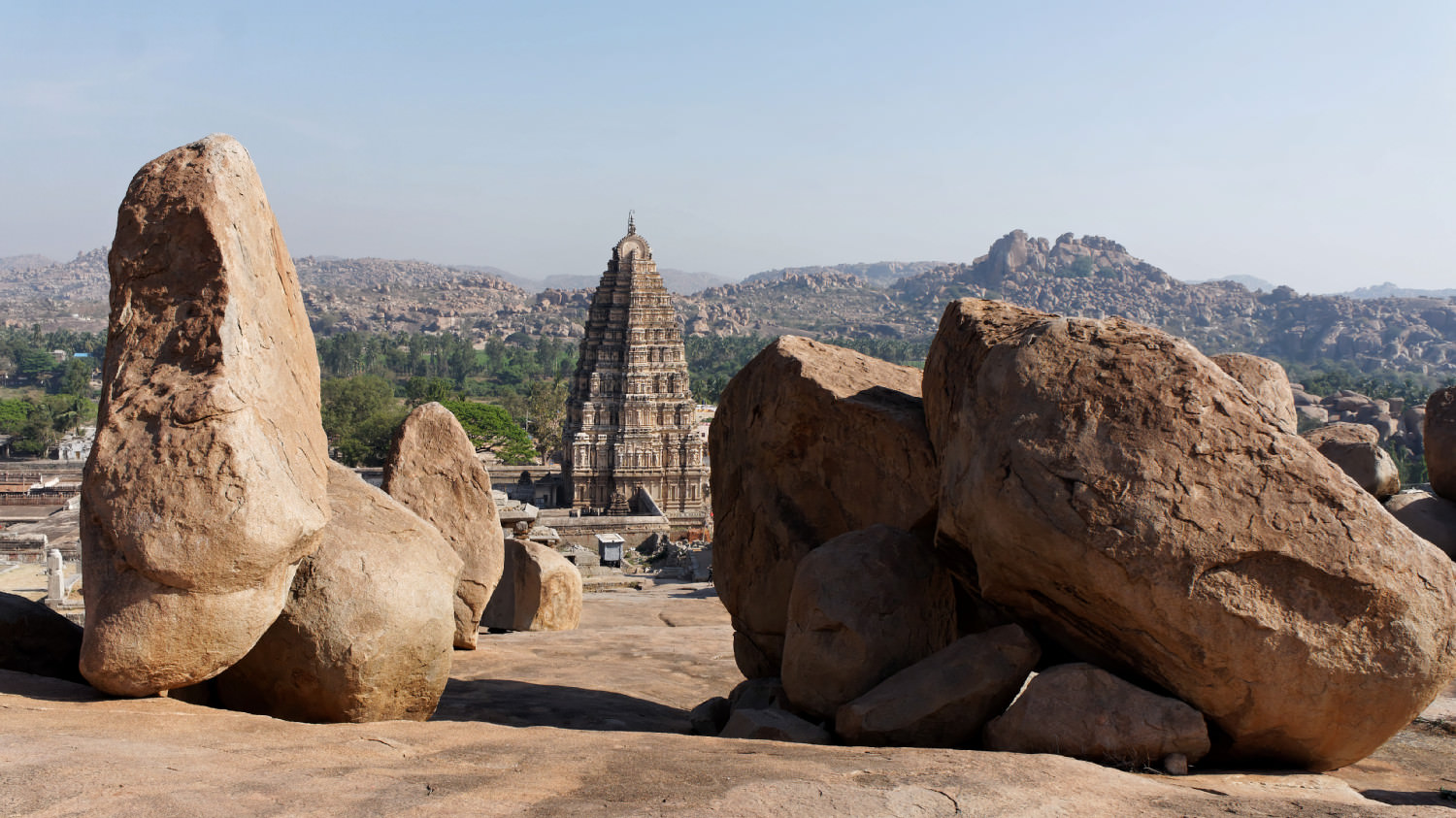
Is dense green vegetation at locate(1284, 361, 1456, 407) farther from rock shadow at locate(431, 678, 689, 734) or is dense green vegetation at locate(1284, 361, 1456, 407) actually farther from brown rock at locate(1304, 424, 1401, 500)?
rock shadow at locate(431, 678, 689, 734)

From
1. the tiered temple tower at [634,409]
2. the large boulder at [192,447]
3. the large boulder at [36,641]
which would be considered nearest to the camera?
the large boulder at [192,447]

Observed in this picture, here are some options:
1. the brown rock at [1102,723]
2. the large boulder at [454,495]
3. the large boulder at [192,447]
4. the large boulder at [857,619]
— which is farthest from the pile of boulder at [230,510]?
the brown rock at [1102,723]

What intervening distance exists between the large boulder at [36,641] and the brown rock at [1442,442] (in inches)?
407

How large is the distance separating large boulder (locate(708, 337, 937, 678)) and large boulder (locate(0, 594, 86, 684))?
3.99m

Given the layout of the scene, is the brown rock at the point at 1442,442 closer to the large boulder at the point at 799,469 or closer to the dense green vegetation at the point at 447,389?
the large boulder at the point at 799,469

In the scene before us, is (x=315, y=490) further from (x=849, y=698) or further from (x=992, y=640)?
(x=992, y=640)

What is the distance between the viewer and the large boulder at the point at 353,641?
517 centimetres

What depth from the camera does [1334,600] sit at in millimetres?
4422

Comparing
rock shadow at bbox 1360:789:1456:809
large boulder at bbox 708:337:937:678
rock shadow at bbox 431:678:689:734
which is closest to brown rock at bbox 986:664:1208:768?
rock shadow at bbox 1360:789:1456:809

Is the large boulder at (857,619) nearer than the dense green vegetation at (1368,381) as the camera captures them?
Yes

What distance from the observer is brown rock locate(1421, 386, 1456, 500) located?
925 centimetres

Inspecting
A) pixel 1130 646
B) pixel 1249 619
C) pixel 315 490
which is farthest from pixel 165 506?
pixel 1249 619

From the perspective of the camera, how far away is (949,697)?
4797 millimetres

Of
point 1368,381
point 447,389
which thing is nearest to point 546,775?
point 447,389
